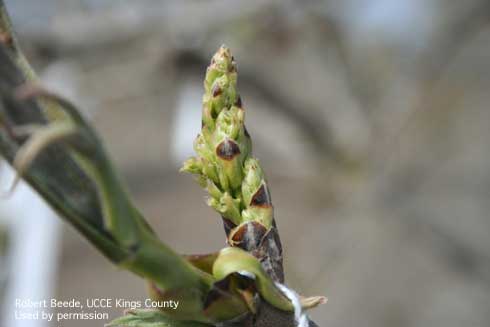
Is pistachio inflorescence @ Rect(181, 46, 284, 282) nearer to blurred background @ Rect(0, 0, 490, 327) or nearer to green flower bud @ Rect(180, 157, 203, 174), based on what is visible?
green flower bud @ Rect(180, 157, 203, 174)

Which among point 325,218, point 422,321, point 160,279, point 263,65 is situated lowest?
point 160,279

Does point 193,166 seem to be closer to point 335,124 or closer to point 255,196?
point 255,196

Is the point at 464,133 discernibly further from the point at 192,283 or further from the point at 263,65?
the point at 192,283

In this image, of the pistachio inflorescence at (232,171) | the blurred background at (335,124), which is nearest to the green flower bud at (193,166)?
the pistachio inflorescence at (232,171)

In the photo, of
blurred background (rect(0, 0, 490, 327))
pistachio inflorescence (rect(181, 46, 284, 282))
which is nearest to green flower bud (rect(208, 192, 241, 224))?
pistachio inflorescence (rect(181, 46, 284, 282))

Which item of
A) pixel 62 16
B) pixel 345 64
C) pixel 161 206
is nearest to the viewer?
pixel 62 16

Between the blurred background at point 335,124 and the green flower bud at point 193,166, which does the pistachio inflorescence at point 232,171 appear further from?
the blurred background at point 335,124

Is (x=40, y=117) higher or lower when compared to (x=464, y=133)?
lower

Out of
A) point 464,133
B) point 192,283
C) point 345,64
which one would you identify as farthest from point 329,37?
point 192,283
